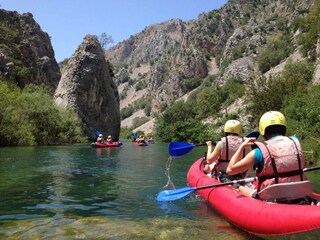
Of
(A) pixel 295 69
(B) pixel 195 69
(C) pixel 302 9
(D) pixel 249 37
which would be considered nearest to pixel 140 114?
(B) pixel 195 69

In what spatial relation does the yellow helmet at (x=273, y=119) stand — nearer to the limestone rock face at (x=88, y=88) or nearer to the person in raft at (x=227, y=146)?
the person in raft at (x=227, y=146)

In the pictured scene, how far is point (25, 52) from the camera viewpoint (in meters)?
53.2

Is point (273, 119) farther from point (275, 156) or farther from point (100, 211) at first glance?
point (100, 211)

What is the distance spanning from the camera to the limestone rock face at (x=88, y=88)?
170 ft

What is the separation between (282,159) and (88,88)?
2001 inches

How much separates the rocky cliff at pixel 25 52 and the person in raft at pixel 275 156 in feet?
132

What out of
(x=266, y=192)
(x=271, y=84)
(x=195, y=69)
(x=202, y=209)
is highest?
(x=195, y=69)

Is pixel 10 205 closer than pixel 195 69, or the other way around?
pixel 10 205

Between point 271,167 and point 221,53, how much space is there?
9957 cm

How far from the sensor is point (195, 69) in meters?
100

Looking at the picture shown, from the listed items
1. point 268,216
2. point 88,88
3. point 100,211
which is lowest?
point 100,211

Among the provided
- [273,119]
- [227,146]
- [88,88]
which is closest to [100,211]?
[227,146]

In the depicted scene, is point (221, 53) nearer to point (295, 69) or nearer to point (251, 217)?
point (295, 69)

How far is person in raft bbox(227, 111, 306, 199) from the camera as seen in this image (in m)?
4.54
